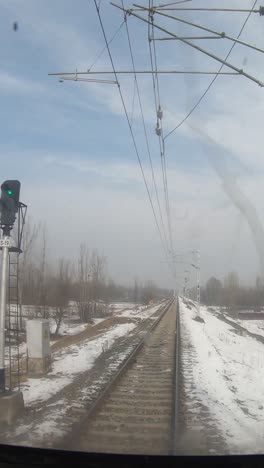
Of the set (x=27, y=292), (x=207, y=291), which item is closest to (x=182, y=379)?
(x=27, y=292)

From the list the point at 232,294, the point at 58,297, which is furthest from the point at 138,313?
the point at 232,294

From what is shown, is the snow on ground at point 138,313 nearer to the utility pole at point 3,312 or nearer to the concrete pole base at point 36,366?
the concrete pole base at point 36,366

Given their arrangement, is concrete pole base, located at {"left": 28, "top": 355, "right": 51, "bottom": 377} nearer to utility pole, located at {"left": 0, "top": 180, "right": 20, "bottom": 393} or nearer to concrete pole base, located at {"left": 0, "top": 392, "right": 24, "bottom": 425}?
concrete pole base, located at {"left": 0, "top": 392, "right": 24, "bottom": 425}

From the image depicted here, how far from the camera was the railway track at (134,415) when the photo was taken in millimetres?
6914

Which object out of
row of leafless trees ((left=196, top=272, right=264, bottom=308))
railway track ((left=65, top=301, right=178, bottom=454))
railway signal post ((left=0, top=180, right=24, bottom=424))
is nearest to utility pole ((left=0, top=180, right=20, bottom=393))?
railway signal post ((left=0, top=180, right=24, bottom=424))

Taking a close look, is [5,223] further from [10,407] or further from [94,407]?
[94,407]

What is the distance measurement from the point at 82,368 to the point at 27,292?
2843 cm

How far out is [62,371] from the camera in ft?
48.3

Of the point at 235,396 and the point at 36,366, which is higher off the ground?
the point at 36,366

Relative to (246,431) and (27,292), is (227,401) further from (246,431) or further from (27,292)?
(27,292)

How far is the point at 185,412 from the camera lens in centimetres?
962

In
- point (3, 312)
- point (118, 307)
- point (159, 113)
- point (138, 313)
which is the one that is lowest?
point (118, 307)

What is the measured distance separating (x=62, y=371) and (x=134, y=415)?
594cm

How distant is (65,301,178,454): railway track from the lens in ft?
22.7
